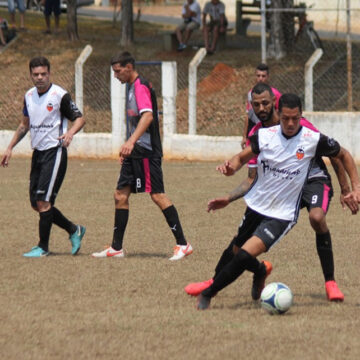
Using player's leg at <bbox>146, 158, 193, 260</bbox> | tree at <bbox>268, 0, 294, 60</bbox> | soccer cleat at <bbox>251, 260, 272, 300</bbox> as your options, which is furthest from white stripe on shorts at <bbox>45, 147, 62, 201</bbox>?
tree at <bbox>268, 0, 294, 60</bbox>

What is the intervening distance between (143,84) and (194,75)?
1028 cm

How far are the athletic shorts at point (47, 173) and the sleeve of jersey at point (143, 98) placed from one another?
895 mm

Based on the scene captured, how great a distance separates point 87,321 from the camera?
685 centimetres

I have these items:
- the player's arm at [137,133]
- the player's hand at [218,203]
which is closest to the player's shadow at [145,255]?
the player's arm at [137,133]

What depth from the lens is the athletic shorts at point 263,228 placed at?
7.18 metres

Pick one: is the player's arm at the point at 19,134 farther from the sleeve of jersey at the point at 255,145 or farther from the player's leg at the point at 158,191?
the sleeve of jersey at the point at 255,145

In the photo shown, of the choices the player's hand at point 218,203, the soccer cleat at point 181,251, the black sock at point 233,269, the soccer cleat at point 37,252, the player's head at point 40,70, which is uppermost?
the player's head at point 40,70

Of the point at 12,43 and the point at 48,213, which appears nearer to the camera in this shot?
the point at 48,213

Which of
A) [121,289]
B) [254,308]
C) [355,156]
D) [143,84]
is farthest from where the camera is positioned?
[355,156]

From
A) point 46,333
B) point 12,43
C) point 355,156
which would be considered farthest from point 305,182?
point 12,43

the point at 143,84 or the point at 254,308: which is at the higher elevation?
the point at 143,84

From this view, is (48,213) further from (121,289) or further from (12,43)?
(12,43)

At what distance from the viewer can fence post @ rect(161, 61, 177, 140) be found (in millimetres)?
19719

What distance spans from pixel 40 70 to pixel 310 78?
10411mm
